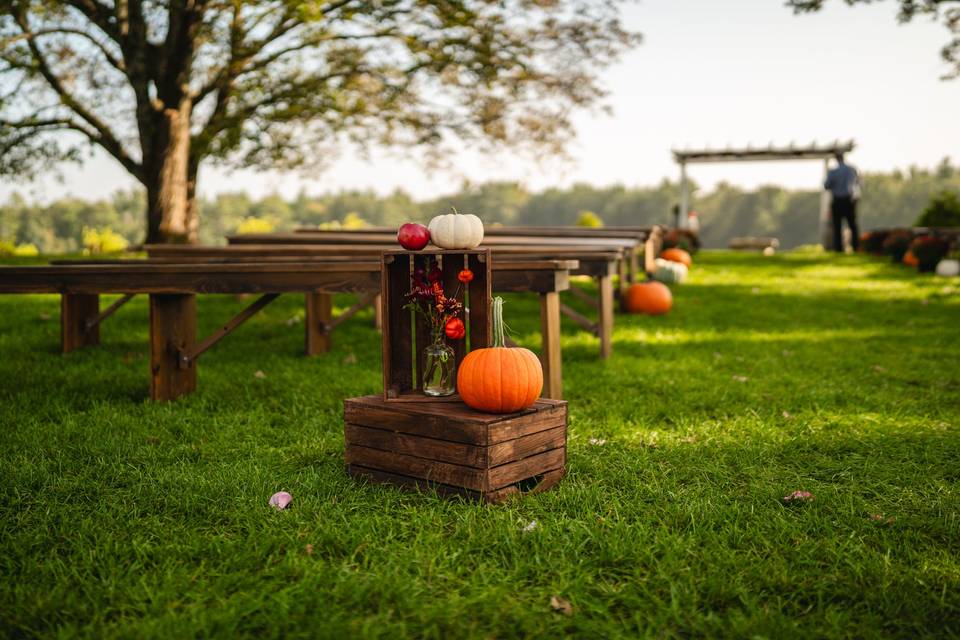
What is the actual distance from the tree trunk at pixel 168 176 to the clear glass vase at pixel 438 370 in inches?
391

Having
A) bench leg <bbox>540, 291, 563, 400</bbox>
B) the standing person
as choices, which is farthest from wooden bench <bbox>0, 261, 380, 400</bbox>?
the standing person

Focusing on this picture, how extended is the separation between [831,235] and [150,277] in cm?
1872

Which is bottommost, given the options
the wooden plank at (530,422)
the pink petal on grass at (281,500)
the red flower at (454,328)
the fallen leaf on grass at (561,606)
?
the fallen leaf on grass at (561,606)

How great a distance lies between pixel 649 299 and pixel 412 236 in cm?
564

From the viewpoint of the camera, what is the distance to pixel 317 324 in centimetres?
640

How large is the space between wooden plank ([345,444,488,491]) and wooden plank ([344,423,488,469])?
17 millimetres

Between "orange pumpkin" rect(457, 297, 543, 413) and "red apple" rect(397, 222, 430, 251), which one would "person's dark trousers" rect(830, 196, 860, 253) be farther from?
"orange pumpkin" rect(457, 297, 543, 413)

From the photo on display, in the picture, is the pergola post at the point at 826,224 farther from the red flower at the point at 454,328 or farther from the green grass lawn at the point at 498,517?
the red flower at the point at 454,328

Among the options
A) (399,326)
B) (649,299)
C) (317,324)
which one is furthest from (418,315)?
(649,299)

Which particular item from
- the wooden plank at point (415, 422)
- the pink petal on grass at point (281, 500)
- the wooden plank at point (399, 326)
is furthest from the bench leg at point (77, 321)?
the pink petal on grass at point (281, 500)

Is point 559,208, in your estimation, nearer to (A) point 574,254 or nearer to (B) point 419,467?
(A) point 574,254

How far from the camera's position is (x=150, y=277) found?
4715 mm

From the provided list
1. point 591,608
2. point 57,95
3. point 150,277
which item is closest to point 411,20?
point 57,95

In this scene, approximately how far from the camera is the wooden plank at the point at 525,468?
9.75 ft
